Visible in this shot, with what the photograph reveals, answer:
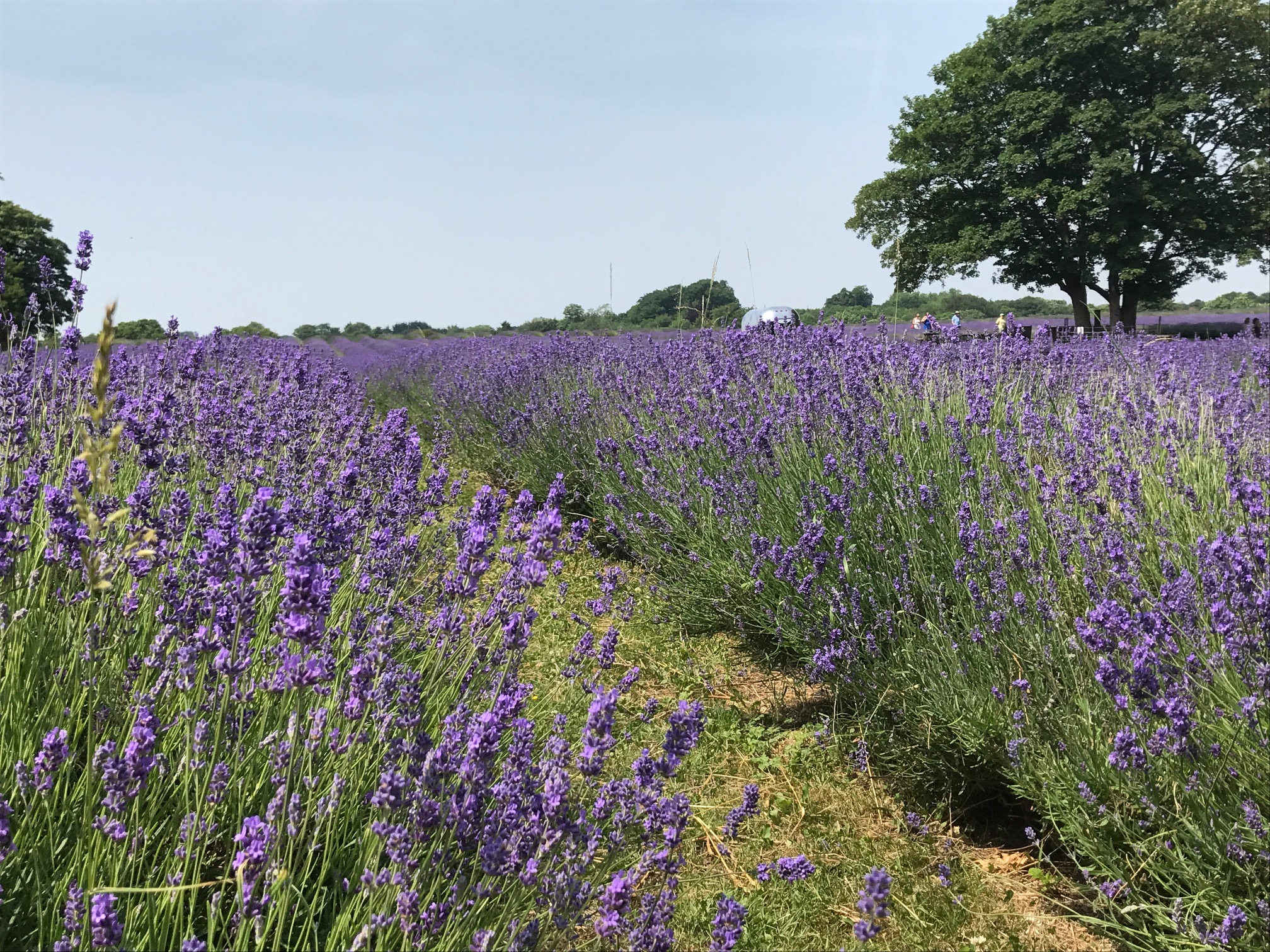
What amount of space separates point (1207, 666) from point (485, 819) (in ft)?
5.66

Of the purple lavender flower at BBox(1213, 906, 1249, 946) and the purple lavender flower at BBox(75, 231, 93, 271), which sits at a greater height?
the purple lavender flower at BBox(75, 231, 93, 271)

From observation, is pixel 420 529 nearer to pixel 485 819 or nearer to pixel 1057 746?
pixel 485 819

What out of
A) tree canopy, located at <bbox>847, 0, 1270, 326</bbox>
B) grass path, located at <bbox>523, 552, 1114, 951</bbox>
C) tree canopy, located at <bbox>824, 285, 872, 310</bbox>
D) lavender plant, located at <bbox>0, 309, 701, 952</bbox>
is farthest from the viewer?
tree canopy, located at <bbox>847, 0, 1270, 326</bbox>

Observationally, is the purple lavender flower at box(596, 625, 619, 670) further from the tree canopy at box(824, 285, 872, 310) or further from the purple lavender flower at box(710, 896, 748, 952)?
the tree canopy at box(824, 285, 872, 310)

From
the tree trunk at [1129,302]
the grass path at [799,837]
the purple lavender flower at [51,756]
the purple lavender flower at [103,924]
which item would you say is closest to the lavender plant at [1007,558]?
the grass path at [799,837]

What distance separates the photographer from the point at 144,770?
50.1 inches

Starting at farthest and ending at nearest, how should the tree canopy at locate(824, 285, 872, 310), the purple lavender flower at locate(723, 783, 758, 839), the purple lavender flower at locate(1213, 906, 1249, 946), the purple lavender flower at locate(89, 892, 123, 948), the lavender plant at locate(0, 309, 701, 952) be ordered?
the tree canopy at locate(824, 285, 872, 310), the purple lavender flower at locate(723, 783, 758, 839), the purple lavender flower at locate(1213, 906, 1249, 946), the lavender plant at locate(0, 309, 701, 952), the purple lavender flower at locate(89, 892, 123, 948)

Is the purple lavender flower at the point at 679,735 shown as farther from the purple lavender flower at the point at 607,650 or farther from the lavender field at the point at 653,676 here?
the purple lavender flower at the point at 607,650

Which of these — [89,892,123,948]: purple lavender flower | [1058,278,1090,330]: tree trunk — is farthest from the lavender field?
[1058,278,1090,330]: tree trunk

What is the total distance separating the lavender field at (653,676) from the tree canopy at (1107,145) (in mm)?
19471

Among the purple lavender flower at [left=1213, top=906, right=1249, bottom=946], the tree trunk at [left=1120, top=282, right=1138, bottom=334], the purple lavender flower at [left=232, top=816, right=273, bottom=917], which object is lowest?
the purple lavender flower at [left=1213, top=906, right=1249, bottom=946]

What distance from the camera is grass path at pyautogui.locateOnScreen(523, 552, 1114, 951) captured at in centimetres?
221

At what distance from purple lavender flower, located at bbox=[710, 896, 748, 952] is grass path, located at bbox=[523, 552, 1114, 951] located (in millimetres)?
450

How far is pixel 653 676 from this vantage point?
371 centimetres
